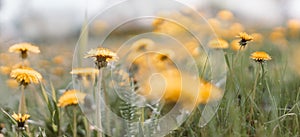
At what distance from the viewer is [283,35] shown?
2.68 m

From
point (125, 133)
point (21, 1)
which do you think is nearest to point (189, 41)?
point (125, 133)

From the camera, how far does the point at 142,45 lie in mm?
1450

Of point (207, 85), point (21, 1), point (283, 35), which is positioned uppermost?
point (21, 1)

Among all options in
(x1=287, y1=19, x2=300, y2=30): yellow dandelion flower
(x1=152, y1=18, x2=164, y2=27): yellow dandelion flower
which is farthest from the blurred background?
(x1=152, y1=18, x2=164, y2=27): yellow dandelion flower

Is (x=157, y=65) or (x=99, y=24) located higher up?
(x=99, y=24)

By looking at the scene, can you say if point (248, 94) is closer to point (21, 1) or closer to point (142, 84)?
point (142, 84)

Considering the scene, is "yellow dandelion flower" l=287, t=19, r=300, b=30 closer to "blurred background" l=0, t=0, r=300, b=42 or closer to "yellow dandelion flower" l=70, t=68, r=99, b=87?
"blurred background" l=0, t=0, r=300, b=42

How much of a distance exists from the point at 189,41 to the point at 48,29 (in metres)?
2.21

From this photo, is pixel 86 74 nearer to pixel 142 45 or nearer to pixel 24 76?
pixel 142 45

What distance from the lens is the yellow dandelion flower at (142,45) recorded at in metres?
1.43

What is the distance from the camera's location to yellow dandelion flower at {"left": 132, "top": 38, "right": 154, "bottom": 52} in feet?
4.71

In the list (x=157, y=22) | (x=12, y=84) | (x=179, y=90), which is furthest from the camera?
(x=12, y=84)

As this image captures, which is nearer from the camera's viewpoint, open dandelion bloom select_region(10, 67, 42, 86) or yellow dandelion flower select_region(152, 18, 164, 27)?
open dandelion bloom select_region(10, 67, 42, 86)

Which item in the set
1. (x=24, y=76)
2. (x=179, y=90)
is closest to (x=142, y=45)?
(x=179, y=90)
